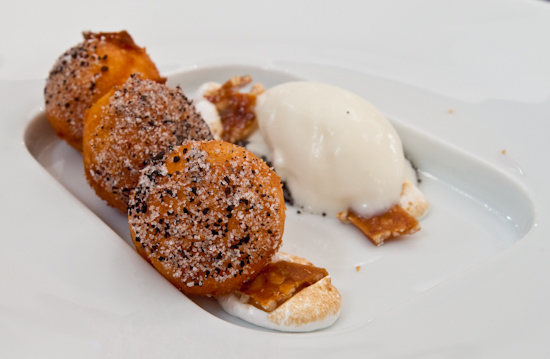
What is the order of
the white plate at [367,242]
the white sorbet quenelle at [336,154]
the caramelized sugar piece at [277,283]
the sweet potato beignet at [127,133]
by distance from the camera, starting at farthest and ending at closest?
the white sorbet quenelle at [336,154] < the sweet potato beignet at [127,133] < the caramelized sugar piece at [277,283] < the white plate at [367,242]

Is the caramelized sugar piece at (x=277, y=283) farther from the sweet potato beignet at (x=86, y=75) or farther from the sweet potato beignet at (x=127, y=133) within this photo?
the sweet potato beignet at (x=86, y=75)

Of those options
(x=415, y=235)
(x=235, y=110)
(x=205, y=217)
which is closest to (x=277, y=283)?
(x=205, y=217)

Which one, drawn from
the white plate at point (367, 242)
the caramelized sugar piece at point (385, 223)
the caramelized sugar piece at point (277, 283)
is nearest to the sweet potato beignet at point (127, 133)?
the white plate at point (367, 242)

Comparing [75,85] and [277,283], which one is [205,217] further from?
[75,85]

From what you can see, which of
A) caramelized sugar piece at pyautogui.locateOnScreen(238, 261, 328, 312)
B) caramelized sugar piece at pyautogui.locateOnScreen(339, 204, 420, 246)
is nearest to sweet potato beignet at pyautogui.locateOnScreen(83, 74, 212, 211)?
caramelized sugar piece at pyautogui.locateOnScreen(238, 261, 328, 312)

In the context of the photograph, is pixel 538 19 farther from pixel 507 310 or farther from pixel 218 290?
pixel 218 290

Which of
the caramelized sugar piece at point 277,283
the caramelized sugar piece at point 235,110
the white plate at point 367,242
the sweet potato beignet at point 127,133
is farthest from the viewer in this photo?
the caramelized sugar piece at point 235,110

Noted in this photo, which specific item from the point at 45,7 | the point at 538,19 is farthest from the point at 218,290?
the point at 538,19
